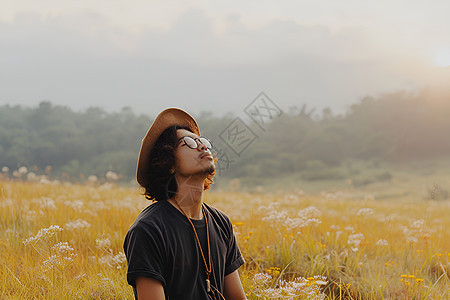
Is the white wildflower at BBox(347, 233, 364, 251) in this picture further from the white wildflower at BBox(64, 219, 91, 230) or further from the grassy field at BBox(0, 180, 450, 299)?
the white wildflower at BBox(64, 219, 91, 230)

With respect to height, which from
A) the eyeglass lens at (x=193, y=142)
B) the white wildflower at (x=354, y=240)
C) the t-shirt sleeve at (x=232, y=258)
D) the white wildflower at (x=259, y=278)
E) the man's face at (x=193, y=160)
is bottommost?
the white wildflower at (x=354, y=240)

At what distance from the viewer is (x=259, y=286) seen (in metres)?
3.78

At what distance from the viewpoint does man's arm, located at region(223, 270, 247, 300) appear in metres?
3.14

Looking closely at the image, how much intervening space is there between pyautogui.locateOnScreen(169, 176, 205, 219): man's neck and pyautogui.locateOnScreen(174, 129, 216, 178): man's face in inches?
2.2

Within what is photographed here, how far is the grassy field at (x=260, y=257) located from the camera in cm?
380

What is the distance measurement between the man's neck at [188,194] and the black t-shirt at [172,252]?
56 mm

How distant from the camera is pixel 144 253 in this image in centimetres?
260

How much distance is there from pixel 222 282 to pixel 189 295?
1.22ft

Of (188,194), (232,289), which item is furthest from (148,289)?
(232,289)

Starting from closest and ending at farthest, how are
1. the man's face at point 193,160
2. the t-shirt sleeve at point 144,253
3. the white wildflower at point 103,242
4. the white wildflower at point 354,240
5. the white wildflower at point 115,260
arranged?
the t-shirt sleeve at point 144,253 → the man's face at point 193,160 → the white wildflower at point 115,260 → the white wildflower at point 103,242 → the white wildflower at point 354,240

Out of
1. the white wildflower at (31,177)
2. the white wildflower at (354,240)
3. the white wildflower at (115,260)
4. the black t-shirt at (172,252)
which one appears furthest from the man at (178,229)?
the white wildflower at (31,177)

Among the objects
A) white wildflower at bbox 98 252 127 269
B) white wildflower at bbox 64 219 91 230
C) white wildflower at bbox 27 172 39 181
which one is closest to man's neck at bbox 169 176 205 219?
white wildflower at bbox 98 252 127 269

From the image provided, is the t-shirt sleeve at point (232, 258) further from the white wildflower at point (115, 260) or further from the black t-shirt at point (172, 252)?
the white wildflower at point (115, 260)

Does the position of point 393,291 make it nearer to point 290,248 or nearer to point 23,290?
point 290,248
